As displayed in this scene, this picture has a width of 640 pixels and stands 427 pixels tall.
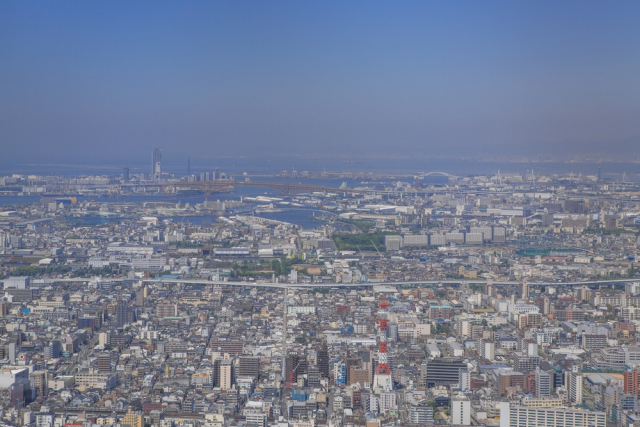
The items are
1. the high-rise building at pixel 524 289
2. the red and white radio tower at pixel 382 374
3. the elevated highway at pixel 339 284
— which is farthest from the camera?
the elevated highway at pixel 339 284

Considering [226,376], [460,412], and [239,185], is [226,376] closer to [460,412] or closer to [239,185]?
[460,412]

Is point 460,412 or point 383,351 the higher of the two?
point 383,351

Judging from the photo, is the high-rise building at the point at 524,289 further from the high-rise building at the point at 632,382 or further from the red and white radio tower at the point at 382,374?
the high-rise building at the point at 632,382

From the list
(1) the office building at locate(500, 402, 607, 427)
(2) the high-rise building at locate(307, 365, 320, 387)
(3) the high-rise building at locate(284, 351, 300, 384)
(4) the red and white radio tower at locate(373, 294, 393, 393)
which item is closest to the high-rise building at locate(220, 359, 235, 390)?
(3) the high-rise building at locate(284, 351, 300, 384)

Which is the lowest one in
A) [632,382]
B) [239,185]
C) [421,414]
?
[421,414]

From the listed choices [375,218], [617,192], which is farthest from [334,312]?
[617,192]

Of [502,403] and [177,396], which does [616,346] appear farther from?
[177,396]

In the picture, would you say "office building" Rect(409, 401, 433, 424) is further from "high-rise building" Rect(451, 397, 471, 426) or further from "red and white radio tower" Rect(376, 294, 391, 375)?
"red and white radio tower" Rect(376, 294, 391, 375)

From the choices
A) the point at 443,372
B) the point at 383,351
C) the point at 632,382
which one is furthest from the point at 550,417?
the point at 383,351

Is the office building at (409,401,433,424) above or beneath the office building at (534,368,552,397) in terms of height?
beneath

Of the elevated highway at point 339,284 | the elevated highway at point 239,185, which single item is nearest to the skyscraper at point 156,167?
the elevated highway at point 239,185

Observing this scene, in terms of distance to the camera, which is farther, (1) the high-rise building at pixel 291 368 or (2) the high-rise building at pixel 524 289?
(2) the high-rise building at pixel 524 289
